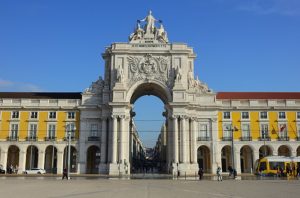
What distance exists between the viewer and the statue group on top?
7462cm

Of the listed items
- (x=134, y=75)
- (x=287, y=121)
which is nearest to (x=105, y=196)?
(x=134, y=75)

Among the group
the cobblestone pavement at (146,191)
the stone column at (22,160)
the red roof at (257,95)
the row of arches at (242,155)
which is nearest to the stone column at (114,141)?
the stone column at (22,160)

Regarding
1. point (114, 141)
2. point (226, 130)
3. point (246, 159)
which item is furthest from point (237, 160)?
point (114, 141)

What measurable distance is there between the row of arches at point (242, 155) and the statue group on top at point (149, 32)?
24.1 m

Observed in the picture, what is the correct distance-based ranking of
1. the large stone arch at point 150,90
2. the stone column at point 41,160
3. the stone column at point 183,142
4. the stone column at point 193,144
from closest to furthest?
the stone column at point 183,142 < the stone column at point 193,144 < the stone column at point 41,160 < the large stone arch at point 150,90

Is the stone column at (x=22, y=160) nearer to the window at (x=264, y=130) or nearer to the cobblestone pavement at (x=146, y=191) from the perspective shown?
the cobblestone pavement at (x=146, y=191)

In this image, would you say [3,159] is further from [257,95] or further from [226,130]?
[257,95]

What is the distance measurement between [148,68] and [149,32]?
8.70m

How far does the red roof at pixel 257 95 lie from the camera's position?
78.1 meters

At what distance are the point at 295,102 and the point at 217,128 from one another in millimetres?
17011

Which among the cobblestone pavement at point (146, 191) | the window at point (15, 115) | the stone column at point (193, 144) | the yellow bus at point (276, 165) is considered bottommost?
the cobblestone pavement at point (146, 191)

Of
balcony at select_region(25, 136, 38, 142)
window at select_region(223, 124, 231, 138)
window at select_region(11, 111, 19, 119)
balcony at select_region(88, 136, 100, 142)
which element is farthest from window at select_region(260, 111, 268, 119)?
window at select_region(11, 111, 19, 119)

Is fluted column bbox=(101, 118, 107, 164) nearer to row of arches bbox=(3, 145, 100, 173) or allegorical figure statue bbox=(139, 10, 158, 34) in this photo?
row of arches bbox=(3, 145, 100, 173)

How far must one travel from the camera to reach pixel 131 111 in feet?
249
